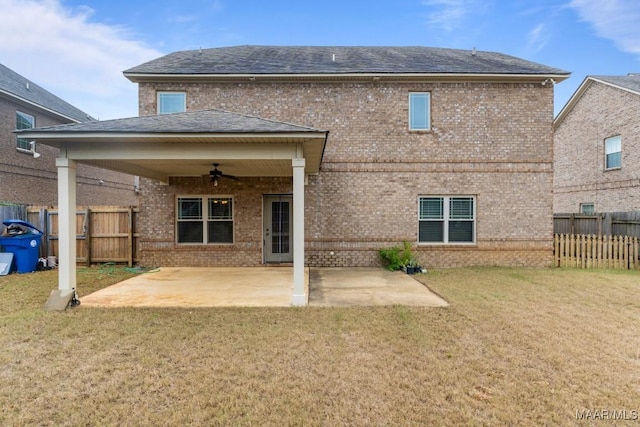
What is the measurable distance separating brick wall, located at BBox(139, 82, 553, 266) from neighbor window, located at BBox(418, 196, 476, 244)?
256 millimetres

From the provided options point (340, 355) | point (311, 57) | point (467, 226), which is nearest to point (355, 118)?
point (311, 57)

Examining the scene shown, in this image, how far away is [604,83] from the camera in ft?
49.3

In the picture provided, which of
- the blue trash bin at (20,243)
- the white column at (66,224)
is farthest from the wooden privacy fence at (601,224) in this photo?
the blue trash bin at (20,243)

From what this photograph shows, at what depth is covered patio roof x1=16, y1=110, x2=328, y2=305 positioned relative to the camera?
5777 millimetres

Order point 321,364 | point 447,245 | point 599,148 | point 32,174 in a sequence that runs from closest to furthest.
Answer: point 321,364, point 447,245, point 32,174, point 599,148

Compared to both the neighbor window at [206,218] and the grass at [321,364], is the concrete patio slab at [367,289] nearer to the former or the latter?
the grass at [321,364]

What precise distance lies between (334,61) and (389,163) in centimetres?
Result: 406

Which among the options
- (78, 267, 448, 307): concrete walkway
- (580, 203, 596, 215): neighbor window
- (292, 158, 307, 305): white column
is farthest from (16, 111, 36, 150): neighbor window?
(580, 203, 596, 215): neighbor window

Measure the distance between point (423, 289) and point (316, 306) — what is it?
285 cm

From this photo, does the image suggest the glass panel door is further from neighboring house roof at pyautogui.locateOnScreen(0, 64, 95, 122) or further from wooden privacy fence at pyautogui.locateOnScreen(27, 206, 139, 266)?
neighboring house roof at pyautogui.locateOnScreen(0, 64, 95, 122)

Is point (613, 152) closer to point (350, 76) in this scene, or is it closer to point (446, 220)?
point (446, 220)

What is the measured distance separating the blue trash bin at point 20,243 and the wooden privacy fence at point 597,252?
16.4m

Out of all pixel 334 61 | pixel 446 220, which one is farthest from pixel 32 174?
pixel 446 220

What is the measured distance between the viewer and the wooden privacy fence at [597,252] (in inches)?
395
